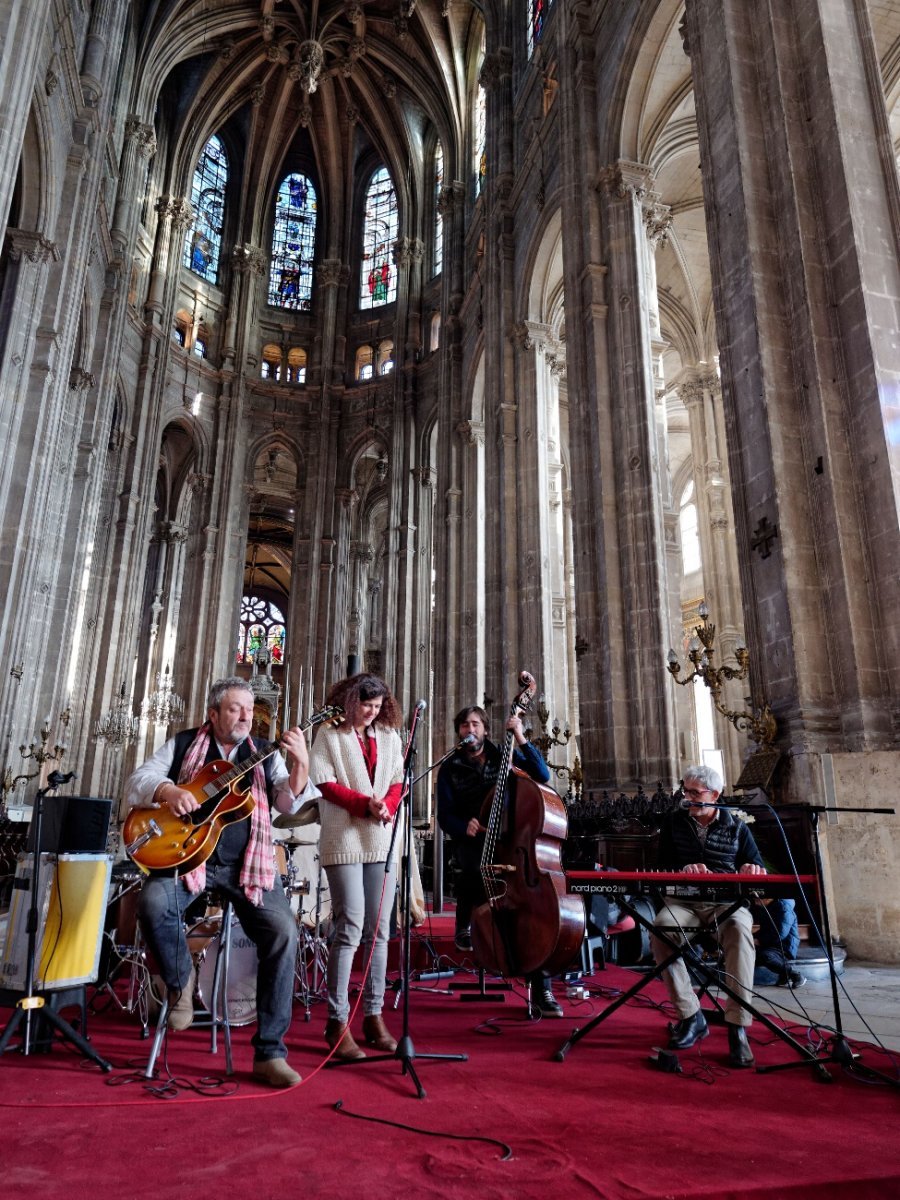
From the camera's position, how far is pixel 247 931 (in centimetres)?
362

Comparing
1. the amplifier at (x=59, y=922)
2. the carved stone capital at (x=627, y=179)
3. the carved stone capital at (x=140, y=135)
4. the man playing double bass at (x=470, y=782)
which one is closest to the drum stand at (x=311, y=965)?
the man playing double bass at (x=470, y=782)

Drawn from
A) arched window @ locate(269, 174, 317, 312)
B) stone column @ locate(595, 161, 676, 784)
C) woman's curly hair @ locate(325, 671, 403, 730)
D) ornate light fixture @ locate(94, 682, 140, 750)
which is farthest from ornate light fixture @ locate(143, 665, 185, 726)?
woman's curly hair @ locate(325, 671, 403, 730)

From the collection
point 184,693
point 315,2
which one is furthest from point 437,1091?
point 315,2

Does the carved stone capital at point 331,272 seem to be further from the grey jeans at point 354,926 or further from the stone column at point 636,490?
the grey jeans at point 354,926

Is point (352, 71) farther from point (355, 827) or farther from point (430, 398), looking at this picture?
point (355, 827)

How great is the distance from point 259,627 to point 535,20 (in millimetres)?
29072

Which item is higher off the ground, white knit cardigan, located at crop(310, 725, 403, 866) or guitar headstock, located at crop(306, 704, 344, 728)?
guitar headstock, located at crop(306, 704, 344, 728)

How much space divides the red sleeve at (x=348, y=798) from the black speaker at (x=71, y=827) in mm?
1166

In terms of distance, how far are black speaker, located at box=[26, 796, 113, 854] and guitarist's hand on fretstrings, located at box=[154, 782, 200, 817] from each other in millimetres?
878

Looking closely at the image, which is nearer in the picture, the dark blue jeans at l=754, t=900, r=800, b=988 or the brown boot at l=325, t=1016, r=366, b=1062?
the brown boot at l=325, t=1016, r=366, b=1062

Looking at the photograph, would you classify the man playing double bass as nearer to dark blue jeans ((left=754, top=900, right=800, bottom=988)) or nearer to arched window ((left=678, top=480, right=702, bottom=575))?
dark blue jeans ((left=754, top=900, right=800, bottom=988))

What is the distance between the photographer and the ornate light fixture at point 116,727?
2211 cm

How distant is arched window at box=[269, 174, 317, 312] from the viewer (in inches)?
1201

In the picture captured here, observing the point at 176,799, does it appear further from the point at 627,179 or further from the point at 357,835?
the point at 627,179
